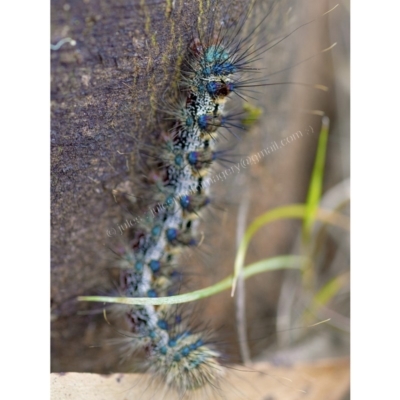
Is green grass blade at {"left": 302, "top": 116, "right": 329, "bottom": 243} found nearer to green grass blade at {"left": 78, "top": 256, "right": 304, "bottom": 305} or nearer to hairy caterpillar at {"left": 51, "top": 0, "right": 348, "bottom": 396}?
green grass blade at {"left": 78, "top": 256, "right": 304, "bottom": 305}

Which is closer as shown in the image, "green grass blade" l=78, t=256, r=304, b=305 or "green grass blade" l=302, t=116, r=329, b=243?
"green grass blade" l=78, t=256, r=304, b=305

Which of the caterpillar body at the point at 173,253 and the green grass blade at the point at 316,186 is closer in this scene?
the caterpillar body at the point at 173,253

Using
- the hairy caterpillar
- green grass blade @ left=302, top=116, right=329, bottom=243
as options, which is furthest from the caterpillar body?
green grass blade @ left=302, top=116, right=329, bottom=243

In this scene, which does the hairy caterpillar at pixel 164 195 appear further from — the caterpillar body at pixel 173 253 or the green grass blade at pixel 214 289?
the green grass blade at pixel 214 289

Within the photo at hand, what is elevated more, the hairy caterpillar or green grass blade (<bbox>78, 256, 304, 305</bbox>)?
the hairy caterpillar

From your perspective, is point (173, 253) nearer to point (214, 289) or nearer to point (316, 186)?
point (214, 289)

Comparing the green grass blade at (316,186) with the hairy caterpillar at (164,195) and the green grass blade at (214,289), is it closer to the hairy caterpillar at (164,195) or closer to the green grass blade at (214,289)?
the green grass blade at (214,289)

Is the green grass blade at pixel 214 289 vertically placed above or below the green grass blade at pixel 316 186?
below

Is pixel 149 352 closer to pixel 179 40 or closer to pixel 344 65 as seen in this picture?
pixel 179 40

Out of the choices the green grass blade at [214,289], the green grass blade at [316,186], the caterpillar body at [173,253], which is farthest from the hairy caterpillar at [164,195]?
the green grass blade at [316,186]

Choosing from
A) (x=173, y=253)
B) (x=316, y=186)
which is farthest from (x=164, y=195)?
(x=316, y=186)
